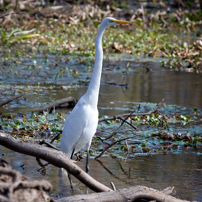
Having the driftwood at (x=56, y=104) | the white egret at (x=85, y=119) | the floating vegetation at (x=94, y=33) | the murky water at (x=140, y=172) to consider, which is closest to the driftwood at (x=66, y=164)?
the murky water at (x=140, y=172)

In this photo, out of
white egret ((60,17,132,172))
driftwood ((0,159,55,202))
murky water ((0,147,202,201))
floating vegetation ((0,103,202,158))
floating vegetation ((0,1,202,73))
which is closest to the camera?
driftwood ((0,159,55,202))

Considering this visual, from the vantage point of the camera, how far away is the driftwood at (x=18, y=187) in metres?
2.74

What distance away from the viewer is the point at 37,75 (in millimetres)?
11625

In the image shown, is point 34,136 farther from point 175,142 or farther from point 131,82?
point 131,82

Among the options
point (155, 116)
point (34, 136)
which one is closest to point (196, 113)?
point (155, 116)

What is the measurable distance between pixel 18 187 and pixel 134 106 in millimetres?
6328

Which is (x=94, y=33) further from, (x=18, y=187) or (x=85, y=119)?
(x=18, y=187)

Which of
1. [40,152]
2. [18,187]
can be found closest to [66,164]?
[40,152]

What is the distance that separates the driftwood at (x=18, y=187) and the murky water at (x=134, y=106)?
1.85m

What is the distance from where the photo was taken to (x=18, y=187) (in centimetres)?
282

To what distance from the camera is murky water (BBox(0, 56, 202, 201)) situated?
517 centimetres

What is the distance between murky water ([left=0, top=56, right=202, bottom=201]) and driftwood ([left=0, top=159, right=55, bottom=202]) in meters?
1.85

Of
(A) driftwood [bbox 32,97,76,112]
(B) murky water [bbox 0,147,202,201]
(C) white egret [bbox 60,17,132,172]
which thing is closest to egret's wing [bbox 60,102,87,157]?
(C) white egret [bbox 60,17,132,172]

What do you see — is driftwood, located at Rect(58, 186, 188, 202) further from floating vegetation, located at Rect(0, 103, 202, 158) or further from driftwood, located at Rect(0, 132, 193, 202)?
floating vegetation, located at Rect(0, 103, 202, 158)
